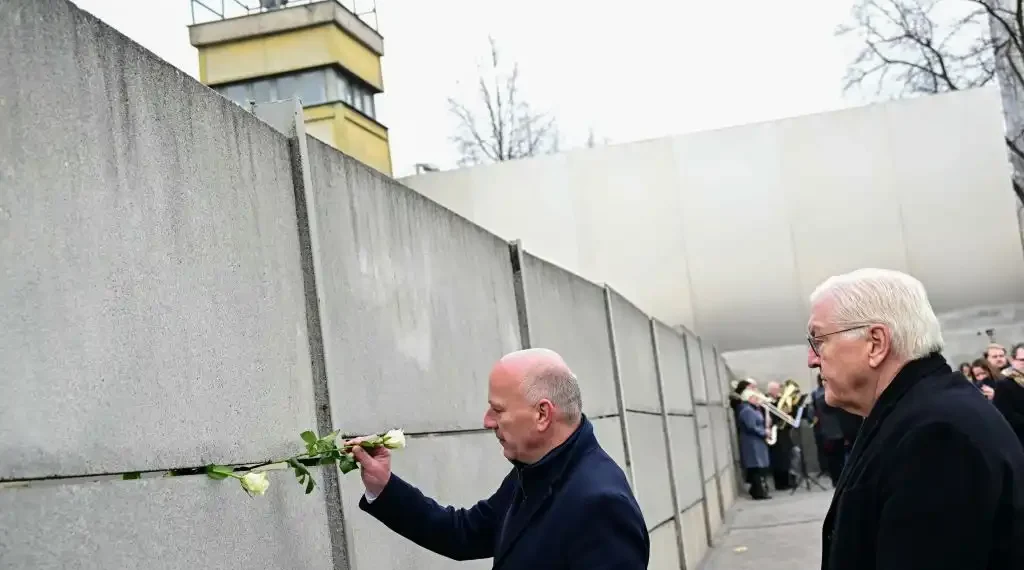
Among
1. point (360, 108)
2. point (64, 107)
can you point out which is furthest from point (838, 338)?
point (360, 108)

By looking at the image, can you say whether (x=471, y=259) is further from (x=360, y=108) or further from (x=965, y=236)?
(x=360, y=108)

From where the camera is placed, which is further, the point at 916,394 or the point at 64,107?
the point at 916,394

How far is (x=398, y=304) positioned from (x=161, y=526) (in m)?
1.92

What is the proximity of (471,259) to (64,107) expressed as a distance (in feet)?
10.5

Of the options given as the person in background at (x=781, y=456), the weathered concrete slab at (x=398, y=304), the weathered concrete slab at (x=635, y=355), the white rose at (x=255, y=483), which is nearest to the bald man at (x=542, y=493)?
the weathered concrete slab at (x=398, y=304)

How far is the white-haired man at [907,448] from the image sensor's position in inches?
104

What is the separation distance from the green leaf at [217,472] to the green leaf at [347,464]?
50 cm

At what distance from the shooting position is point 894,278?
10.0 feet

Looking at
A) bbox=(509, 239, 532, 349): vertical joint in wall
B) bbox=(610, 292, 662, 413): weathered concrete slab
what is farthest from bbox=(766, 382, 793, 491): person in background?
bbox=(509, 239, 532, 349): vertical joint in wall

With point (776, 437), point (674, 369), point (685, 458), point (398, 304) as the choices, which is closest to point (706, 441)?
point (674, 369)

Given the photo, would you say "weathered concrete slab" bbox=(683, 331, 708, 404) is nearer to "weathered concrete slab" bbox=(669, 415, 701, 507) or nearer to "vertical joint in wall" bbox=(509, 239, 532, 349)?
"weathered concrete slab" bbox=(669, 415, 701, 507)

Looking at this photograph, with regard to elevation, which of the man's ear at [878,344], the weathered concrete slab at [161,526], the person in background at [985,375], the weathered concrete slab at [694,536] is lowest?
the weathered concrete slab at [694,536]

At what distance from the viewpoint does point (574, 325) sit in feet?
25.1

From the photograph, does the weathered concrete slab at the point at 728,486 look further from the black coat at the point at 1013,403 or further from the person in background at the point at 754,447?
the black coat at the point at 1013,403
